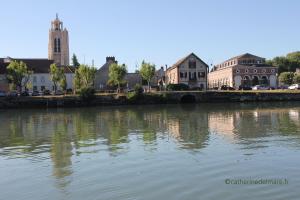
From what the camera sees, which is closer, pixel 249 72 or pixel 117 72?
pixel 117 72

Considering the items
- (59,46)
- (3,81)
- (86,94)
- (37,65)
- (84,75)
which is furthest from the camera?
(59,46)

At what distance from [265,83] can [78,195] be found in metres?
123

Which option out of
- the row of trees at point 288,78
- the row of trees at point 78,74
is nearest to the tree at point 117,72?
the row of trees at point 78,74

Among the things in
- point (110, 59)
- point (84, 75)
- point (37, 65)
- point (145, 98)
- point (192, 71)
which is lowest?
point (145, 98)

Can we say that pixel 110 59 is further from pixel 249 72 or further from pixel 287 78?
pixel 287 78

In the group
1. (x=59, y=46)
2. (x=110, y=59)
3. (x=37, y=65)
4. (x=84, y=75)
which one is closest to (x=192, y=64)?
(x=110, y=59)

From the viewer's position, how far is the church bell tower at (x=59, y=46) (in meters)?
168

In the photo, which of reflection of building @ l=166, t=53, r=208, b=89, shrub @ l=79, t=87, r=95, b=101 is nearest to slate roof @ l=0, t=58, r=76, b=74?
reflection of building @ l=166, t=53, r=208, b=89

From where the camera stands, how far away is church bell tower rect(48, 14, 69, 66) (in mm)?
168000

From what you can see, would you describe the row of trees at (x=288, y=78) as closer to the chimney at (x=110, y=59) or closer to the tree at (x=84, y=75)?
the chimney at (x=110, y=59)

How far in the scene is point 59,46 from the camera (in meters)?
169

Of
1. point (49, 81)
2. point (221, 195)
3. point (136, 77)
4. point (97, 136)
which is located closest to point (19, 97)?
point (49, 81)

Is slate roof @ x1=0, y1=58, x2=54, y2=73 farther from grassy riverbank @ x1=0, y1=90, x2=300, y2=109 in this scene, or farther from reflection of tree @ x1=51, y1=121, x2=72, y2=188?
reflection of tree @ x1=51, y1=121, x2=72, y2=188

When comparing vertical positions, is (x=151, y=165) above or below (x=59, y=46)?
below
